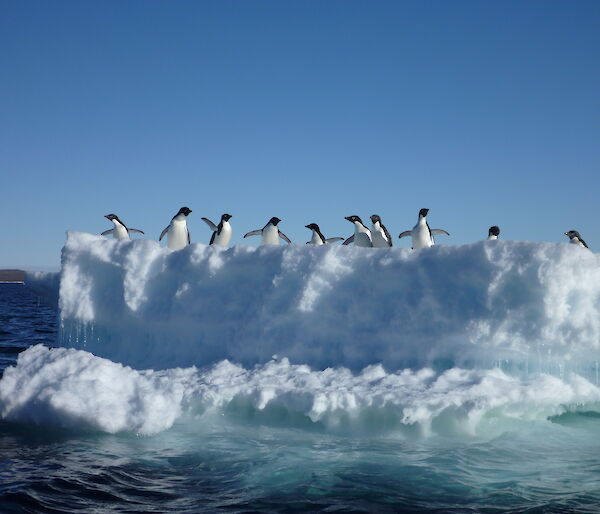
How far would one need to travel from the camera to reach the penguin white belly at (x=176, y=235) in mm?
15084

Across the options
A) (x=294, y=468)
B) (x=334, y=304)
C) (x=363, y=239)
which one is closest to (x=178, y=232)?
(x=363, y=239)

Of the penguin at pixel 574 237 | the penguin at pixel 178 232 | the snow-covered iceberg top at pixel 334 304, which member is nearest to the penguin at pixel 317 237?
the penguin at pixel 178 232

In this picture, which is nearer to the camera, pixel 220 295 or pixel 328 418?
pixel 328 418

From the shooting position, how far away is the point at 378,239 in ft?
48.5

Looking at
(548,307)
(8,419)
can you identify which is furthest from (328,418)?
(8,419)

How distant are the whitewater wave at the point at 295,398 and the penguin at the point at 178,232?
24.9ft

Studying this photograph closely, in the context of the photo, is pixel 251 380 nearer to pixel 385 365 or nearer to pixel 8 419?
pixel 385 365

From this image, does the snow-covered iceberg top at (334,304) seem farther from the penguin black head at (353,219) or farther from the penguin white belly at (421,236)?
the penguin white belly at (421,236)

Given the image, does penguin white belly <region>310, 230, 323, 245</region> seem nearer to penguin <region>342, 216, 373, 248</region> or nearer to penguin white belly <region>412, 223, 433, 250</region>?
penguin <region>342, 216, 373, 248</region>

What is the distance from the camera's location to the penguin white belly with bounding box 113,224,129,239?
57.8 ft

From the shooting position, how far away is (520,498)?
5.04 metres

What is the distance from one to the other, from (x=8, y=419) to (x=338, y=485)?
4.00m

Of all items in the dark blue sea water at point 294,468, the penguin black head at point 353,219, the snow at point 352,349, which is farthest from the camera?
the penguin black head at point 353,219

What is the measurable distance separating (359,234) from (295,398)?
7532 mm
